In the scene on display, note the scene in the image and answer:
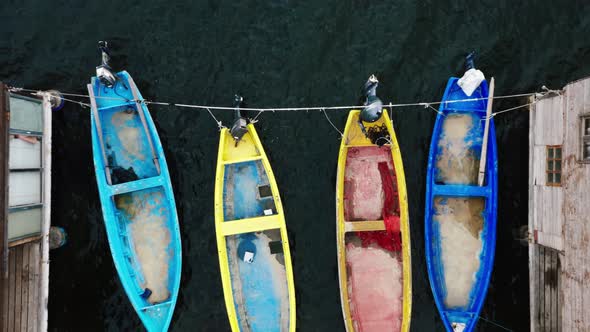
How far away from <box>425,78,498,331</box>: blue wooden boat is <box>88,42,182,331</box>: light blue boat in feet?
27.1

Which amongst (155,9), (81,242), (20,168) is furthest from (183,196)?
(155,9)

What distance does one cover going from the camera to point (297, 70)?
507 inches

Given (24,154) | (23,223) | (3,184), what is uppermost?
(24,154)

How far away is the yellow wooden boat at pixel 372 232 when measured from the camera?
11.3m

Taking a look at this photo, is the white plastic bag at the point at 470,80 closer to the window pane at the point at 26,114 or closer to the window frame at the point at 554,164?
the window frame at the point at 554,164

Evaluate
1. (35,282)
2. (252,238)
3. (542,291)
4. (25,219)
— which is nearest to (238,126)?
(252,238)

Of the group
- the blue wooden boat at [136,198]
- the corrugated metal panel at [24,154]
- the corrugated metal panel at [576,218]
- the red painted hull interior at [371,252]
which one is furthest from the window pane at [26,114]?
the corrugated metal panel at [576,218]

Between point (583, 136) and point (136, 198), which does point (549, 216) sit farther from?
point (136, 198)

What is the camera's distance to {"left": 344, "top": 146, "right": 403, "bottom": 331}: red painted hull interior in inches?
452

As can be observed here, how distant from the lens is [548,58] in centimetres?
1286

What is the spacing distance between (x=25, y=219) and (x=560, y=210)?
15.1 m

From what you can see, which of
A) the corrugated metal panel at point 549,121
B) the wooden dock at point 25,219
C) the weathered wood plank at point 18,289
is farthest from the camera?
the weathered wood plank at point 18,289

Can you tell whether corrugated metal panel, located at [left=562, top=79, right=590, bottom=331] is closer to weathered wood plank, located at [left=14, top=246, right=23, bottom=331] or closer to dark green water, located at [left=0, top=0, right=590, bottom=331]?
dark green water, located at [left=0, top=0, right=590, bottom=331]

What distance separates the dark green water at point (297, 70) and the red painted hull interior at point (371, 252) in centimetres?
101
